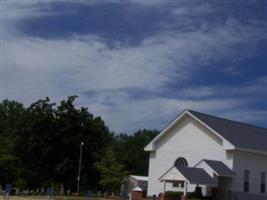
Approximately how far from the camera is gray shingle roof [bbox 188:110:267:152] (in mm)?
51878

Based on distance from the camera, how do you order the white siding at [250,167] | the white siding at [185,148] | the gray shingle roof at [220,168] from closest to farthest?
the gray shingle roof at [220,168], the white siding at [250,167], the white siding at [185,148]

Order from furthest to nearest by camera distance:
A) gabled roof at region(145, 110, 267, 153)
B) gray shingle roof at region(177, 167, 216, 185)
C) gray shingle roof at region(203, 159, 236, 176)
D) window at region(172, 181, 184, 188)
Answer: gabled roof at region(145, 110, 267, 153) < window at region(172, 181, 184, 188) < gray shingle roof at region(203, 159, 236, 176) < gray shingle roof at region(177, 167, 216, 185)

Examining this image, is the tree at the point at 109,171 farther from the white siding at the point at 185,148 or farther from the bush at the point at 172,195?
the bush at the point at 172,195

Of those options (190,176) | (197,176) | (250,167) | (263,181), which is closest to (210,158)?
(250,167)

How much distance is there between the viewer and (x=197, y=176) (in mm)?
47375

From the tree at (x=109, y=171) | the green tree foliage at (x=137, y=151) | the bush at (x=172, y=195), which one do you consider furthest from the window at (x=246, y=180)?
the green tree foliage at (x=137, y=151)

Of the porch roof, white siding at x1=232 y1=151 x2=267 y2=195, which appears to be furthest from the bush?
white siding at x1=232 y1=151 x2=267 y2=195

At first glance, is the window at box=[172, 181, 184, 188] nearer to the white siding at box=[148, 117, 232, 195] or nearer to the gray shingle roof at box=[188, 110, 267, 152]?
the white siding at box=[148, 117, 232, 195]

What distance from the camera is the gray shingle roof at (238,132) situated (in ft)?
170

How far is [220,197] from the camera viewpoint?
4984 centimetres

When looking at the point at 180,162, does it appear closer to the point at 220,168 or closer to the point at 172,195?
the point at 220,168

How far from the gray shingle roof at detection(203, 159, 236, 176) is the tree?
30569 millimetres

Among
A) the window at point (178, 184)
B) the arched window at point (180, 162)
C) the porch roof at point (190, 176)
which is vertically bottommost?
the window at point (178, 184)

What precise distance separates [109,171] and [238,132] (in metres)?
29.0
